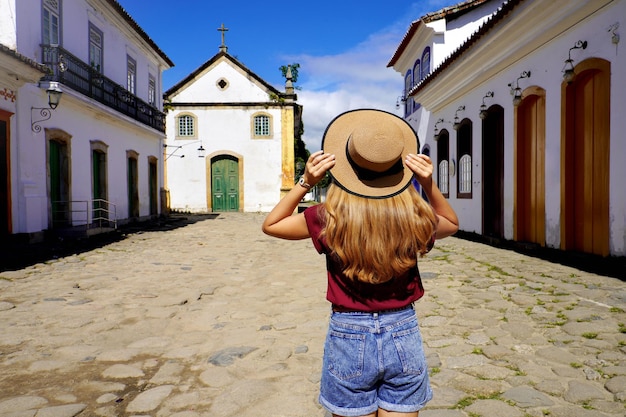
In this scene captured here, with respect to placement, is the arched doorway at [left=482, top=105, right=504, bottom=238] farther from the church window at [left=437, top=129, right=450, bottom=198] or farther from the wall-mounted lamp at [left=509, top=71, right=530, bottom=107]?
the church window at [left=437, top=129, right=450, bottom=198]

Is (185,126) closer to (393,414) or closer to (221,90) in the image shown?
(221,90)

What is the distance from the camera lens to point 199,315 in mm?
4875

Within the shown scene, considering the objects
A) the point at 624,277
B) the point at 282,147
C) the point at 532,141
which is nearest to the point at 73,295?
the point at 624,277

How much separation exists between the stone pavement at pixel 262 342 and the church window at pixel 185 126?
19.6 metres

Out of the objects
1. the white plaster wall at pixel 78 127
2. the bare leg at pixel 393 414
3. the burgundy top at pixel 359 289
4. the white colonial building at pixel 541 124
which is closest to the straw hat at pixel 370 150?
the burgundy top at pixel 359 289

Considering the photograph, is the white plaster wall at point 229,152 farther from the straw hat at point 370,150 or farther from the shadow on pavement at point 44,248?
the straw hat at point 370,150

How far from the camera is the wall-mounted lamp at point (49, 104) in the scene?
1012 cm

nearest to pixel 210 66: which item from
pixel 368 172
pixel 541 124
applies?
pixel 541 124

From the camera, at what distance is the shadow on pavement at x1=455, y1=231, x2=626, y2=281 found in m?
6.40

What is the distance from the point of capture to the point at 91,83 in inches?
528

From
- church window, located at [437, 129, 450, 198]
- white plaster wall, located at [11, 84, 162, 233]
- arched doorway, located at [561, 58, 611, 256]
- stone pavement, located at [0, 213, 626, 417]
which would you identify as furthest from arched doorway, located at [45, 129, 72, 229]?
arched doorway, located at [561, 58, 611, 256]

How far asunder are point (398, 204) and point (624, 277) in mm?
5933

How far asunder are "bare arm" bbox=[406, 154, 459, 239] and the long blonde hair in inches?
4.3

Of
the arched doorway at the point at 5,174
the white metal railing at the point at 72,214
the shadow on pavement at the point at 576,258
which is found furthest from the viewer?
the white metal railing at the point at 72,214
